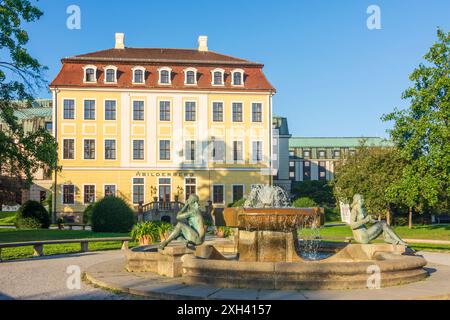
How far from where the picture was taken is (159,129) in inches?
1768

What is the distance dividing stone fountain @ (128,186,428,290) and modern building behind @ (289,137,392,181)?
77.7m

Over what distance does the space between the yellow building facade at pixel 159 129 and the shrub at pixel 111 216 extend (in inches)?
551

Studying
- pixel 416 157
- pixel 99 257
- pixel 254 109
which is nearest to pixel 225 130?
pixel 254 109

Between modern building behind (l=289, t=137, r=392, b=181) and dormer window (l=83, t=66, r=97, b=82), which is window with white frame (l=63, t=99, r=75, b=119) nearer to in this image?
dormer window (l=83, t=66, r=97, b=82)

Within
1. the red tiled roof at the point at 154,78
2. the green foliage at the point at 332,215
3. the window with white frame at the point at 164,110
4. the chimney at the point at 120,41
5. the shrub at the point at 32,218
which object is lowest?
the green foliage at the point at 332,215

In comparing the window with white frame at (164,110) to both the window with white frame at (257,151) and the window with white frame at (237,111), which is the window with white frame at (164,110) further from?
the window with white frame at (257,151)

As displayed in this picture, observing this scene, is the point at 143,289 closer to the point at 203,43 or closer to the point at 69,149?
the point at 69,149

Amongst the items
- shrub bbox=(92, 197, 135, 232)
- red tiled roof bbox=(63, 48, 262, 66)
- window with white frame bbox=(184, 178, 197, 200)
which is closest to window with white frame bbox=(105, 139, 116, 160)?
window with white frame bbox=(184, 178, 197, 200)

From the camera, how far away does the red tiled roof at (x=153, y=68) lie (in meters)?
44.3

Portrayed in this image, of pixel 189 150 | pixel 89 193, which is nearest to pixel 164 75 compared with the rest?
pixel 189 150

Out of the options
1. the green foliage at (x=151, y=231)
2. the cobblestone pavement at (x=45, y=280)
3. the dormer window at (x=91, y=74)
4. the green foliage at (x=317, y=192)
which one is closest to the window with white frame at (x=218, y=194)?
the dormer window at (x=91, y=74)

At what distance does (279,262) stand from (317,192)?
179 feet

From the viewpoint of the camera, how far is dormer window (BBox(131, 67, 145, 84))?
1762 inches

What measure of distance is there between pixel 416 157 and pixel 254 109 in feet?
66.7
